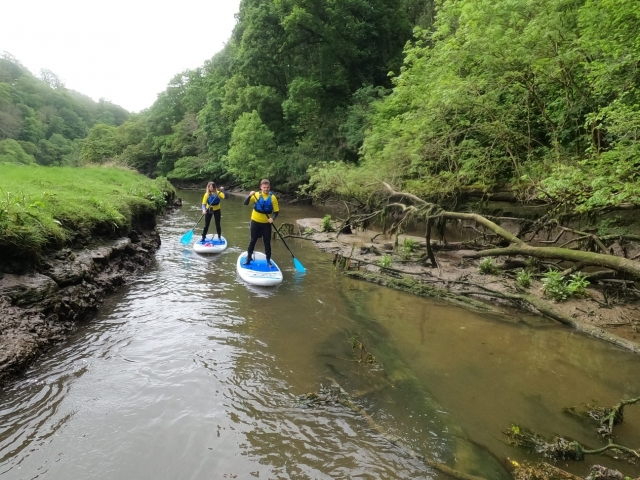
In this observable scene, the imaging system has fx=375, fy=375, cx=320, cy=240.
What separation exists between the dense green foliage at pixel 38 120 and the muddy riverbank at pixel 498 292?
2597 centimetres

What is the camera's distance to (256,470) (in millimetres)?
2939

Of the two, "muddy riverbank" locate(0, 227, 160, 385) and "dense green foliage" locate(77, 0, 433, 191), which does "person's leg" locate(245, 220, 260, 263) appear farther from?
"dense green foliage" locate(77, 0, 433, 191)

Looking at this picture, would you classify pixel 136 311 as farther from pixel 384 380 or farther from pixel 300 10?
pixel 300 10

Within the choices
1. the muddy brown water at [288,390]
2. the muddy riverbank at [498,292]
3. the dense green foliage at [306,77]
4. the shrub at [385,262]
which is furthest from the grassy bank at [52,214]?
the dense green foliage at [306,77]

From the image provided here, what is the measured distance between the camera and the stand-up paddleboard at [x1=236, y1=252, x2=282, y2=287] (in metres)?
7.82

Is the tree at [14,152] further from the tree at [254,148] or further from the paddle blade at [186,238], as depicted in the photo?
the paddle blade at [186,238]

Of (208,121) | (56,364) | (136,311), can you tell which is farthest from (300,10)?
(56,364)

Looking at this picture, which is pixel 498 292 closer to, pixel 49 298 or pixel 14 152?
pixel 49 298

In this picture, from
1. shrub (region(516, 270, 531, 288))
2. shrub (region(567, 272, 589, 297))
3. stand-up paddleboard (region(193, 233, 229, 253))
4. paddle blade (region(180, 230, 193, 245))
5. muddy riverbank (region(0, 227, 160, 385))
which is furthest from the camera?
paddle blade (region(180, 230, 193, 245))

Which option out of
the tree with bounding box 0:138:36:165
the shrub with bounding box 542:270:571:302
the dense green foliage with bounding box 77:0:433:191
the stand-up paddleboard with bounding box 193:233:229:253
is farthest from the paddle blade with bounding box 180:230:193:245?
the tree with bounding box 0:138:36:165

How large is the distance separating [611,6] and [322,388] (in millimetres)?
8168

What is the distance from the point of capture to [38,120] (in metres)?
53.0

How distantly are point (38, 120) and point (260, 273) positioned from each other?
203 ft

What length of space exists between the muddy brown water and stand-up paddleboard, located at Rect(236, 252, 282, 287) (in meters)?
0.85
